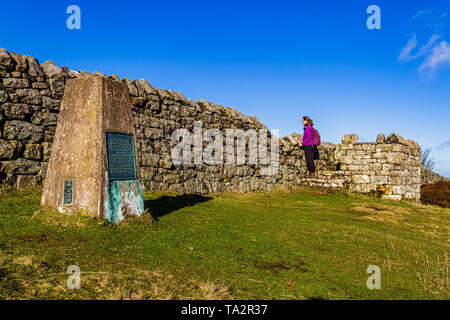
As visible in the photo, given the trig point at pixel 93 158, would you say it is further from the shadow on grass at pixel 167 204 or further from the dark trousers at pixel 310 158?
the dark trousers at pixel 310 158

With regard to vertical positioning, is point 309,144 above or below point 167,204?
above

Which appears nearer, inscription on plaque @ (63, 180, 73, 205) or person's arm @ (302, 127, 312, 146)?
inscription on plaque @ (63, 180, 73, 205)

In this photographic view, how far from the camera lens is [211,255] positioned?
4.76 m

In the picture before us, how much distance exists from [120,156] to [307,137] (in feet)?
33.6

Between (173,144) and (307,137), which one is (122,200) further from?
(307,137)

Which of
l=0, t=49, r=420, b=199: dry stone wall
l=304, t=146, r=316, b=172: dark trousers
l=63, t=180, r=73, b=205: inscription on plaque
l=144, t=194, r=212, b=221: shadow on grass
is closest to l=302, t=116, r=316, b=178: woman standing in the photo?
l=304, t=146, r=316, b=172: dark trousers

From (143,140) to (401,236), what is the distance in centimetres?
691

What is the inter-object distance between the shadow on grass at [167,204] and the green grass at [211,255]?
0.05m

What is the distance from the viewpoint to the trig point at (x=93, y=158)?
550cm

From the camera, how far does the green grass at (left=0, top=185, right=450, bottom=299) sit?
3.37 metres

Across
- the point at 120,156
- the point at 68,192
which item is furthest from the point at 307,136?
the point at 68,192

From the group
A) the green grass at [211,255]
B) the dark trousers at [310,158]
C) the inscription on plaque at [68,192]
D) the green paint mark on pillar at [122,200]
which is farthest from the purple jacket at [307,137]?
the inscription on plaque at [68,192]

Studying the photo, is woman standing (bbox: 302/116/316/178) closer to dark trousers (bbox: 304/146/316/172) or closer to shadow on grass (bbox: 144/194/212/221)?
dark trousers (bbox: 304/146/316/172)

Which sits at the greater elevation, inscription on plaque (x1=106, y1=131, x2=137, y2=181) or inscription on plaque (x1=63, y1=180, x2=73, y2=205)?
inscription on plaque (x1=106, y1=131, x2=137, y2=181)
